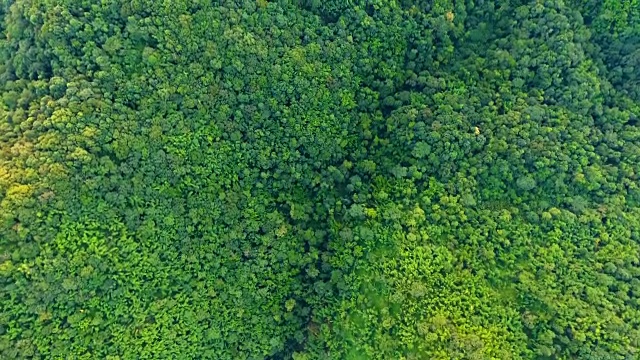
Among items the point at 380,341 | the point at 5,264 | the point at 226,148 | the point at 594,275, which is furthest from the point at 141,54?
the point at 594,275

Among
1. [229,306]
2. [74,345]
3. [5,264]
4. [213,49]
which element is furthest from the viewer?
[229,306]

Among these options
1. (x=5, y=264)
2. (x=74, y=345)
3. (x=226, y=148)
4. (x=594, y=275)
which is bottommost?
(x=74, y=345)

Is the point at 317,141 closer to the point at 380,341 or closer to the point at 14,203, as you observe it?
the point at 380,341

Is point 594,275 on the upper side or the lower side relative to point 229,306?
upper

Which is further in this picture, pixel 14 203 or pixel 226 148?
pixel 226 148

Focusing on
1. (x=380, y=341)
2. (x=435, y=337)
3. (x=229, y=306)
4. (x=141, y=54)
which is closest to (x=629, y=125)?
(x=435, y=337)

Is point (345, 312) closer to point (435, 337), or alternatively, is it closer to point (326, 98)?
point (435, 337)

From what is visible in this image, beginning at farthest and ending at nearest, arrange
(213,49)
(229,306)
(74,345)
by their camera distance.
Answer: (229,306) < (213,49) < (74,345)
